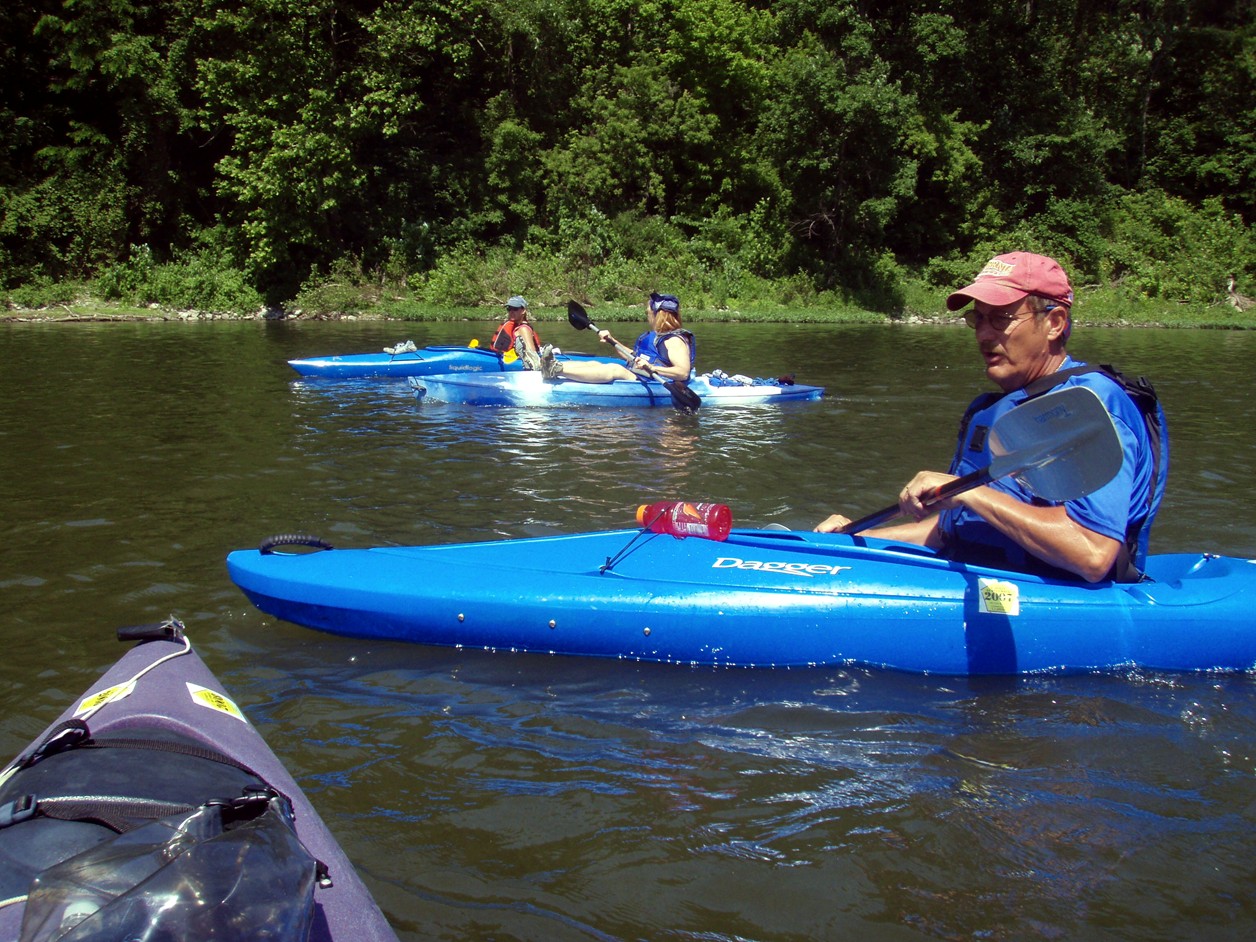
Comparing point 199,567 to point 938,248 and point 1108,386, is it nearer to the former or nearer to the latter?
point 1108,386

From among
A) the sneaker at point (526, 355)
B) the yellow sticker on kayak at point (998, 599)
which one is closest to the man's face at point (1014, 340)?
the yellow sticker on kayak at point (998, 599)

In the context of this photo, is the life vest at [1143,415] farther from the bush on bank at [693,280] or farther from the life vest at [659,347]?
the bush on bank at [693,280]

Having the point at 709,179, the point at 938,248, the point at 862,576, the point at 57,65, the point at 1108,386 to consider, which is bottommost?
the point at 862,576

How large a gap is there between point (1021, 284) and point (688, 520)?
148 centimetres

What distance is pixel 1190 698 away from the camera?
3439 millimetres

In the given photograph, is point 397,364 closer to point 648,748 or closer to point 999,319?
point 648,748

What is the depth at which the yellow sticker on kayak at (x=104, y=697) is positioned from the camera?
2129 millimetres

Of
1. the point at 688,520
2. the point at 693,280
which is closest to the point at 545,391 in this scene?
the point at 688,520

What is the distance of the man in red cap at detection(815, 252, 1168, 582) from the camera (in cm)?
310

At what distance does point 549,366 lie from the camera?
31.0 ft

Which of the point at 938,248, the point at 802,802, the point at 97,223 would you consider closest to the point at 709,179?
the point at 938,248

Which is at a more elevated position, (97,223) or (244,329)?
(97,223)

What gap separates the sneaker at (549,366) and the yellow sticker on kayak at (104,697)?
287 inches

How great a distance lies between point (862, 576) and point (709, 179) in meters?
22.0
